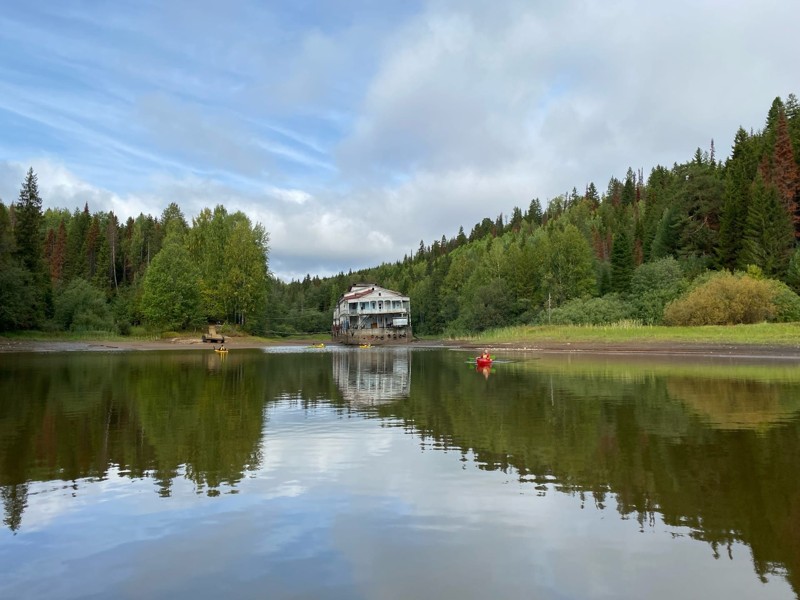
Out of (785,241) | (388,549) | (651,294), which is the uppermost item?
(785,241)

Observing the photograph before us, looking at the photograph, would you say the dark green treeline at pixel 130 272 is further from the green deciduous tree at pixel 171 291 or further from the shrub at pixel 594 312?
the shrub at pixel 594 312

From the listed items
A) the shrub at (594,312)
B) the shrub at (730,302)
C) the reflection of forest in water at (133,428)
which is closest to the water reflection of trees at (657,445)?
the reflection of forest in water at (133,428)

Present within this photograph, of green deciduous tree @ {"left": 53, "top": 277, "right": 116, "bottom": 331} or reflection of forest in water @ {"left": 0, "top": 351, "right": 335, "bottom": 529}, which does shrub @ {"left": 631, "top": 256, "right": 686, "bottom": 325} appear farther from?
green deciduous tree @ {"left": 53, "top": 277, "right": 116, "bottom": 331}

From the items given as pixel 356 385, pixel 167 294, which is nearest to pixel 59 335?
pixel 167 294

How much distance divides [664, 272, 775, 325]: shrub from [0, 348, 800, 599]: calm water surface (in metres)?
40.2

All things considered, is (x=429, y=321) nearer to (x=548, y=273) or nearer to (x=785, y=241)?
(x=548, y=273)

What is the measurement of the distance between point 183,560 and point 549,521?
5714mm

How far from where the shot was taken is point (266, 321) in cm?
12150

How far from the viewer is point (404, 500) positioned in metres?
11.1

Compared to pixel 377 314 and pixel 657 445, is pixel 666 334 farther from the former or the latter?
pixel 377 314

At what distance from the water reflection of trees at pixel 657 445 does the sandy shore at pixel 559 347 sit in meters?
20.8

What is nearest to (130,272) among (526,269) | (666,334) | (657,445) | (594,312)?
(526,269)

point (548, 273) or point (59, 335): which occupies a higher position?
point (548, 273)

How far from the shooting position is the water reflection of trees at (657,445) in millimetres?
9727
